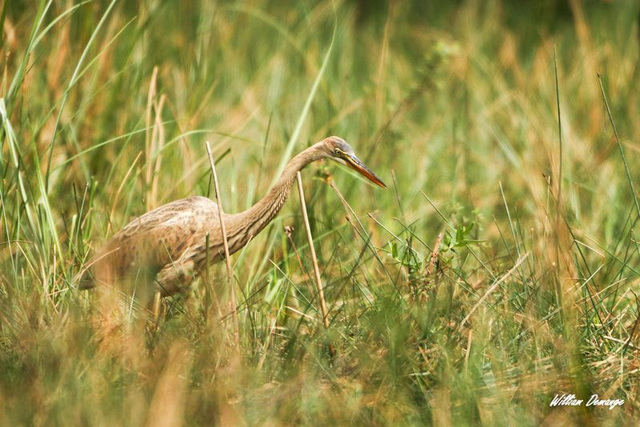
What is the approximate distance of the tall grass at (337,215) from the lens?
7.92 feet

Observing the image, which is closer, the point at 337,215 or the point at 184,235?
the point at 184,235

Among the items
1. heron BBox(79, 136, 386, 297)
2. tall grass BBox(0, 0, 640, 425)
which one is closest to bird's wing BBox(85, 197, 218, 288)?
heron BBox(79, 136, 386, 297)

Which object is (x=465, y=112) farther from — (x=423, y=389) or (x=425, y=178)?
(x=423, y=389)

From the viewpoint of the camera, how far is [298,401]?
7.77 feet

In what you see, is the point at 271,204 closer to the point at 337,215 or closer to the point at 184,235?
the point at 184,235

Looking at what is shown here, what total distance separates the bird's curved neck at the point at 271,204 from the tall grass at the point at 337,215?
10 centimetres

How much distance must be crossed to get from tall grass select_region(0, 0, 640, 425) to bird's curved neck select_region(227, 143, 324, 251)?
101 millimetres

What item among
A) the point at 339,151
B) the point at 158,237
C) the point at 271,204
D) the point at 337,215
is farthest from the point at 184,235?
the point at 337,215

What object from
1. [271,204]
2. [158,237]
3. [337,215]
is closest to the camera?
[271,204]

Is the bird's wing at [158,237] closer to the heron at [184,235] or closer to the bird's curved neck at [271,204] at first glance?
the heron at [184,235]

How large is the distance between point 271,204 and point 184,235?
38cm

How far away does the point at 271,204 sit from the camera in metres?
3.17

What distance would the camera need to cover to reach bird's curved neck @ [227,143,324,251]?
3143mm

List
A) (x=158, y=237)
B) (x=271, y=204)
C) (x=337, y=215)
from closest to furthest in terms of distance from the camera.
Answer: (x=271, y=204), (x=158, y=237), (x=337, y=215)
